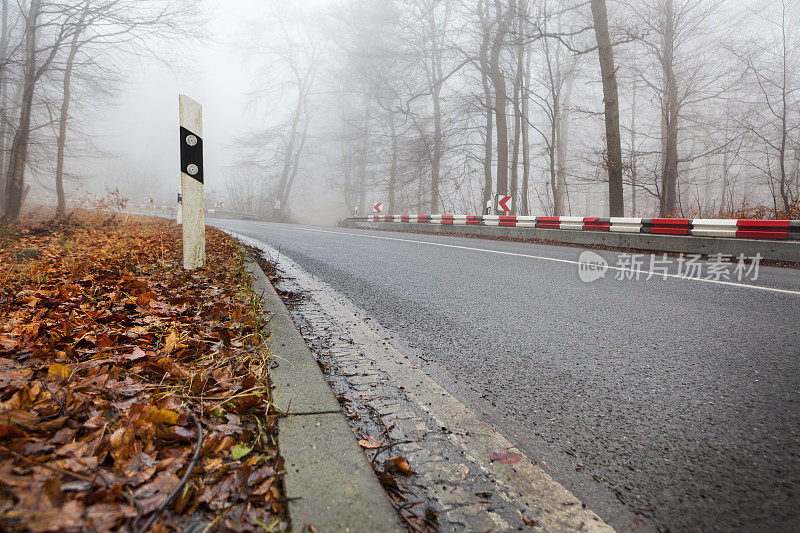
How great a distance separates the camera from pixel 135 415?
3.89 ft

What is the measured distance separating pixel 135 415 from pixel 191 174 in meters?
2.75

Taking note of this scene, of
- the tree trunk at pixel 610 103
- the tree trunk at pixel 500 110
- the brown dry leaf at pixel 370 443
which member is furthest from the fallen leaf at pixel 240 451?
the tree trunk at pixel 500 110

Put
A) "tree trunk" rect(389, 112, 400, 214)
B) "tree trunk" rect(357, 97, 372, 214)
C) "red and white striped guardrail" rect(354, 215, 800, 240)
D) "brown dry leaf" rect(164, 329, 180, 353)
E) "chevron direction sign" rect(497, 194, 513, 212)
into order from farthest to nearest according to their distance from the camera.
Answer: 1. "tree trunk" rect(357, 97, 372, 214)
2. "tree trunk" rect(389, 112, 400, 214)
3. "chevron direction sign" rect(497, 194, 513, 212)
4. "red and white striped guardrail" rect(354, 215, 800, 240)
5. "brown dry leaf" rect(164, 329, 180, 353)

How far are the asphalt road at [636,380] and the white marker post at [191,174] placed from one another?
1.29 m

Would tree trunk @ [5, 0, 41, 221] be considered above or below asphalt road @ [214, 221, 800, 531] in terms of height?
above

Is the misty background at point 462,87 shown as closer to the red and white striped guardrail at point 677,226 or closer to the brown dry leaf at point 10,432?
the red and white striped guardrail at point 677,226

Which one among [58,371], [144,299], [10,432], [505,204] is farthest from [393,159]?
[10,432]

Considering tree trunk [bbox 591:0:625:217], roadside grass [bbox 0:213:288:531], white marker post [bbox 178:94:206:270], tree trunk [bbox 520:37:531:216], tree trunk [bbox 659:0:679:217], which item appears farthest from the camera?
tree trunk [bbox 520:37:531:216]

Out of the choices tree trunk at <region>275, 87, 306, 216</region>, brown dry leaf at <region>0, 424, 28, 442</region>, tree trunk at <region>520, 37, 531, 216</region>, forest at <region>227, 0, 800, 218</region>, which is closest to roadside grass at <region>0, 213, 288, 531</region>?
brown dry leaf at <region>0, 424, 28, 442</region>

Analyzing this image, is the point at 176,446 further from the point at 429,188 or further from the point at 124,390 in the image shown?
the point at 429,188

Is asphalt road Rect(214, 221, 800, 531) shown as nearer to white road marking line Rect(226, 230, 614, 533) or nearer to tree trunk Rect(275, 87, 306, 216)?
white road marking line Rect(226, 230, 614, 533)

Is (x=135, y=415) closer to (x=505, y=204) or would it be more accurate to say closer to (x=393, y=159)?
(x=505, y=204)

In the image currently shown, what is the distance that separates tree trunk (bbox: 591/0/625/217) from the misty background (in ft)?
0.26

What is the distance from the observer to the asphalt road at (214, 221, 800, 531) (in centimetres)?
115
